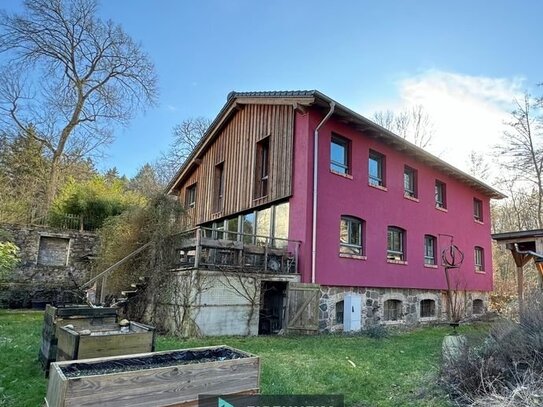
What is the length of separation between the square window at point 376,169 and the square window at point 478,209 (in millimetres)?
7648

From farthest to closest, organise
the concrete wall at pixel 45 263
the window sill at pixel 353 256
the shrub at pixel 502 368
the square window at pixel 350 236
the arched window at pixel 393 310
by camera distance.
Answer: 1. the concrete wall at pixel 45 263
2. the arched window at pixel 393 310
3. the square window at pixel 350 236
4. the window sill at pixel 353 256
5. the shrub at pixel 502 368

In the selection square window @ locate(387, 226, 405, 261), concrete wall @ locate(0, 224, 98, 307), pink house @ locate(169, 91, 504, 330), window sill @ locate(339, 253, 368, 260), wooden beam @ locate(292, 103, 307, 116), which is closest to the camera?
pink house @ locate(169, 91, 504, 330)

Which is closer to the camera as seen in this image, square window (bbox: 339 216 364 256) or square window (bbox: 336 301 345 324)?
square window (bbox: 336 301 345 324)

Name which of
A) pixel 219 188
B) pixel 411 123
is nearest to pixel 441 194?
pixel 219 188

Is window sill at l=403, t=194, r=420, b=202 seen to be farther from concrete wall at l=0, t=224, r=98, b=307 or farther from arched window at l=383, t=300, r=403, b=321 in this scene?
concrete wall at l=0, t=224, r=98, b=307

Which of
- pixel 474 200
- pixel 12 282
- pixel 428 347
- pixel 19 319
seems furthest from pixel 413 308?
pixel 12 282

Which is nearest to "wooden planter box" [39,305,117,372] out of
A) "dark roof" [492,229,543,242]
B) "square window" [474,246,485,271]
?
"dark roof" [492,229,543,242]

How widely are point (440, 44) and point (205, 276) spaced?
353 inches

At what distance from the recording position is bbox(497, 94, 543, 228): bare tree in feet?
63.9

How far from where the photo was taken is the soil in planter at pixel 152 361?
2.89 m

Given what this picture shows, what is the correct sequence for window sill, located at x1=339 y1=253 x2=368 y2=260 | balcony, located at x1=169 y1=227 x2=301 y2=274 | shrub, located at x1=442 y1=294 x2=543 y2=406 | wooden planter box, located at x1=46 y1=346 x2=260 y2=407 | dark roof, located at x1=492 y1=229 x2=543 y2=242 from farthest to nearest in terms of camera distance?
window sill, located at x1=339 y1=253 x2=368 y2=260
balcony, located at x1=169 y1=227 x2=301 y2=274
dark roof, located at x1=492 y1=229 x2=543 y2=242
shrub, located at x1=442 y1=294 x2=543 y2=406
wooden planter box, located at x1=46 y1=346 x2=260 y2=407

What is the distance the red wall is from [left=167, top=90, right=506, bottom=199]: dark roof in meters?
0.28

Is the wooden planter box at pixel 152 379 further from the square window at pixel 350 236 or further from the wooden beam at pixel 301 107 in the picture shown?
the wooden beam at pixel 301 107

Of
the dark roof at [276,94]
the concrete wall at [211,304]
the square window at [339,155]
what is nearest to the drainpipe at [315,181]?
the dark roof at [276,94]
